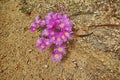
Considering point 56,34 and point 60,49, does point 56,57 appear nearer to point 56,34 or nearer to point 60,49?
point 60,49

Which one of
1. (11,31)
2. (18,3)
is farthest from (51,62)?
(18,3)

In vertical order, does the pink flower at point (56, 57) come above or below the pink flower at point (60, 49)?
below

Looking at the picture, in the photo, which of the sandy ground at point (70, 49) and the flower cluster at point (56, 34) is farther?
the flower cluster at point (56, 34)

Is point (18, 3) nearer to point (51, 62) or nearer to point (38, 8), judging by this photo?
point (38, 8)

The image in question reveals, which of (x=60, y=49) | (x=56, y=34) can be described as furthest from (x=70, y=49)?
(x=56, y=34)

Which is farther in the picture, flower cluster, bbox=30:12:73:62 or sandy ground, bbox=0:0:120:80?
flower cluster, bbox=30:12:73:62

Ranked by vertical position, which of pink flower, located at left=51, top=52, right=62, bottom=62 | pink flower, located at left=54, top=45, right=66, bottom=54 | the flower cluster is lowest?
pink flower, located at left=51, top=52, right=62, bottom=62
